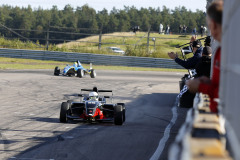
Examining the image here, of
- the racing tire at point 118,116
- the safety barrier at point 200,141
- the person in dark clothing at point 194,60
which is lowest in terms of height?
the racing tire at point 118,116

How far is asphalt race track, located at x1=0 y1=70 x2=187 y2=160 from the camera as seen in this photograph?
8672mm

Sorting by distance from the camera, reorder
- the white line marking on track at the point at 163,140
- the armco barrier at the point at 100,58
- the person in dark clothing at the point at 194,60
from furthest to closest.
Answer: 1. the armco barrier at the point at 100,58
2. the person in dark clothing at the point at 194,60
3. the white line marking on track at the point at 163,140

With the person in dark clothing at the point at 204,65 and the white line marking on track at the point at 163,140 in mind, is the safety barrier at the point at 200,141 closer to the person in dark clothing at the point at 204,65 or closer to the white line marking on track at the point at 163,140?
the white line marking on track at the point at 163,140

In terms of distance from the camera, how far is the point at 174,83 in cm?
2497

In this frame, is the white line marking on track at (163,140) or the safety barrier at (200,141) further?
the white line marking on track at (163,140)

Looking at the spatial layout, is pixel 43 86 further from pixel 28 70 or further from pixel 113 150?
pixel 113 150

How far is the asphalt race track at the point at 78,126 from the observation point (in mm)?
8672

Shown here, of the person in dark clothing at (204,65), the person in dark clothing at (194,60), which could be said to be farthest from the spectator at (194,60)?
the person in dark clothing at (204,65)

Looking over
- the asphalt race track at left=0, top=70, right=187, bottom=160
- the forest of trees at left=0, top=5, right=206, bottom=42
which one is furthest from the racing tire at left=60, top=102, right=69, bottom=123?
the forest of trees at left=0, top=5, right=206, bottom=42

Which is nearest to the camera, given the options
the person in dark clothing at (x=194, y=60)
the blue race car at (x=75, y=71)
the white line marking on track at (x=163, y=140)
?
the white line marking on track at (x=163, y=140)

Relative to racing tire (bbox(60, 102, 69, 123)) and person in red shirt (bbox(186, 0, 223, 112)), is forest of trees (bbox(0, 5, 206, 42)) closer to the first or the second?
racing tire (bbox(60, 102, 69, 123))

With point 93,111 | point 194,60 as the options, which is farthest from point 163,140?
point 93,111

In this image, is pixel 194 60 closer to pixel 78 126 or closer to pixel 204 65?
pixel 204 65

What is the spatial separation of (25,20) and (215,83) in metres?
89.6
